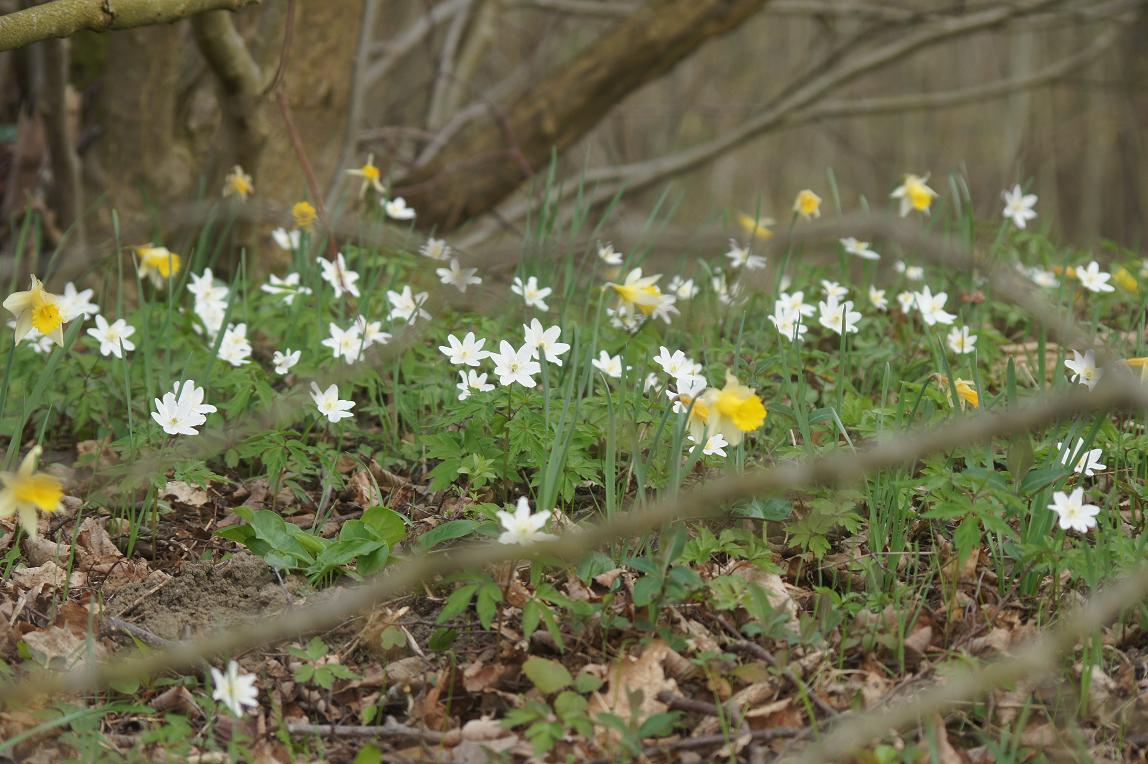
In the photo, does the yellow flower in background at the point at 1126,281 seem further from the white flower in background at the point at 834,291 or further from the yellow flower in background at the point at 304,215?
the yellow flower in background at the point at 304,215

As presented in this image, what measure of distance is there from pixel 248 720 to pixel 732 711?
2.59 feet

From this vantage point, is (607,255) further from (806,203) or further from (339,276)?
(339,276)

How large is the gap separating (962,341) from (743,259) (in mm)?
676

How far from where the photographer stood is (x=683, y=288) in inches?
122

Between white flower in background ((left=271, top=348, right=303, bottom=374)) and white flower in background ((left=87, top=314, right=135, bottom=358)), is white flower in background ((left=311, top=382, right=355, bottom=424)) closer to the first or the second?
white flower in background ((left=271, top=348, right=303, bottom=374))

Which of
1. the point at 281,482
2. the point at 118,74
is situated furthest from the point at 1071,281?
the point at 118,74

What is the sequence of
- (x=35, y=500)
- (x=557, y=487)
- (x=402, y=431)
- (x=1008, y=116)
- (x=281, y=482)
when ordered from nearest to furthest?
(x=35, y=500)
(x=557, y=487)
(x=281, y=482)
(x=402, y=431)
(x=1008, y=116)

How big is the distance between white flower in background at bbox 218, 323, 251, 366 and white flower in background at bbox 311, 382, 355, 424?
365mm

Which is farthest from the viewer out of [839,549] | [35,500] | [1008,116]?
[1008,116]

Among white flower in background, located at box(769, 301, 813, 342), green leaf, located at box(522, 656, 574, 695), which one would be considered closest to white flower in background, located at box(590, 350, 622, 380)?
white flower in background, located at box(769, 301, 813, 342)

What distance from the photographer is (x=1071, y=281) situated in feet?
10.9

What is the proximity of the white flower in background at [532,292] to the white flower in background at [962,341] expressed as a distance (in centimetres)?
101

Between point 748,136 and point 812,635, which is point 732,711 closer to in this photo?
point 812,635

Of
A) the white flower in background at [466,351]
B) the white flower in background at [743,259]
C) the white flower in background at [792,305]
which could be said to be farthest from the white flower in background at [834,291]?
the white flower in background at [466,351]
